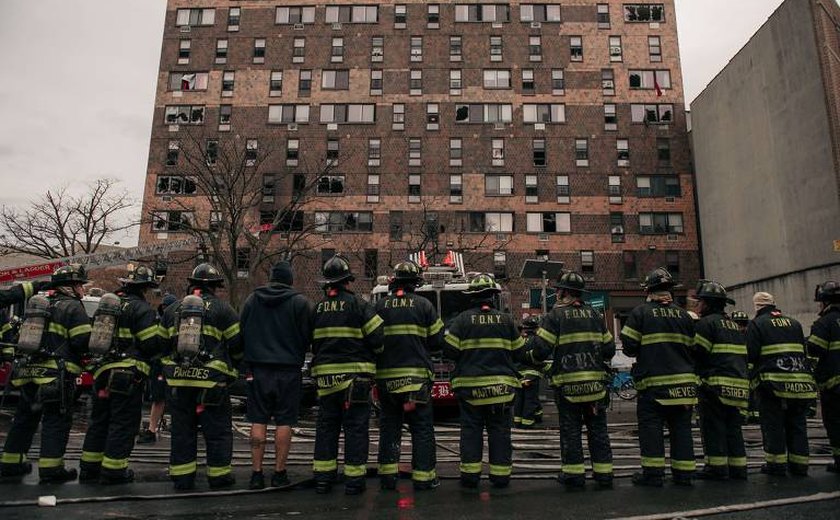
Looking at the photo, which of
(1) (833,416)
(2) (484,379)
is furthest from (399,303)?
(1) (833,416)

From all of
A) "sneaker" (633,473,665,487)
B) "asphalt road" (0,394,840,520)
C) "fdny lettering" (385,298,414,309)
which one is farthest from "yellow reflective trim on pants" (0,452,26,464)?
"sneaker" (633,473,665,487)

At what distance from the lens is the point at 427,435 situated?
5906mm

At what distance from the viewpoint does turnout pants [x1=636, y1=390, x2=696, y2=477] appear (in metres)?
5.94

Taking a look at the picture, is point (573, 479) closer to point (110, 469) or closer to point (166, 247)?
point (110, 469)

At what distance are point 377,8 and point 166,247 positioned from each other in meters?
21.7

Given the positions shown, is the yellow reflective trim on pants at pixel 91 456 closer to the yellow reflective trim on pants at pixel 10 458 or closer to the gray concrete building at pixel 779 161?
the yellow reflective trim on pants at pixel 10 458

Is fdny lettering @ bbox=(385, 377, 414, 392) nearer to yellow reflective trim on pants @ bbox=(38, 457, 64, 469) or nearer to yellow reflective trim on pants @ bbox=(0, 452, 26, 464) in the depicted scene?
yellow reflective trim on pants @ bbox=(38, 457, 64, 469)

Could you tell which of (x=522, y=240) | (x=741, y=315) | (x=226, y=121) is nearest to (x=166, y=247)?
(x=226, y=121)

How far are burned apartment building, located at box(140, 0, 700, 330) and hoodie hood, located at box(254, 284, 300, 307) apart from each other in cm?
2842

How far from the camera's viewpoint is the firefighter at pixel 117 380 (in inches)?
234

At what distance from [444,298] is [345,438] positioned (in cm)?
645

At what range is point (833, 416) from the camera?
6.79m

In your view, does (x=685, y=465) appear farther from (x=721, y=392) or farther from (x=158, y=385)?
(x=158, y=385)

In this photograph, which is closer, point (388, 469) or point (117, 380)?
point (388, 469)
